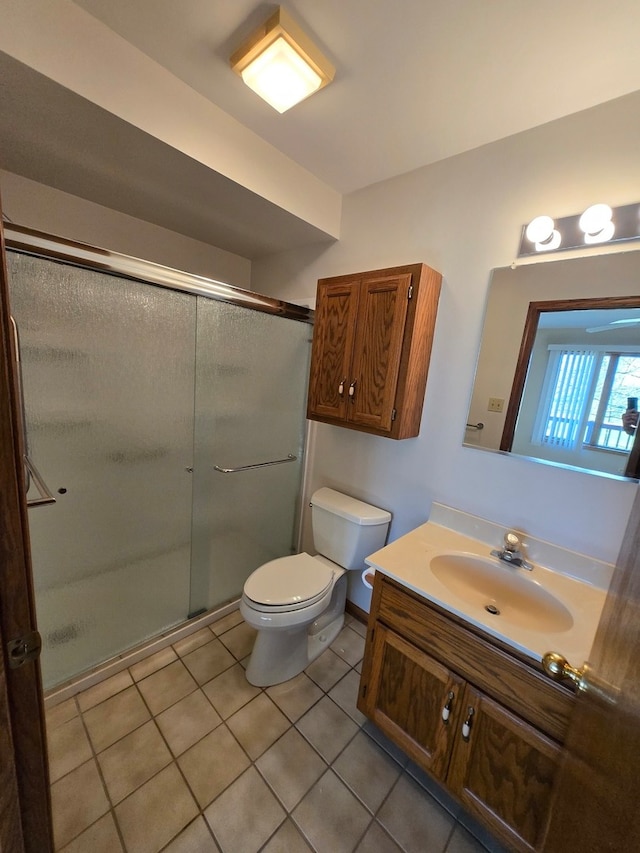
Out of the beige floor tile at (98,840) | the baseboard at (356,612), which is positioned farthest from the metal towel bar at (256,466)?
the beige floor tile at (98,840)

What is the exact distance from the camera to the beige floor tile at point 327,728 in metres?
1.28

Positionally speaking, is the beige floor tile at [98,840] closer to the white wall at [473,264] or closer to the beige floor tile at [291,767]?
the beige floor tile at [291,767]

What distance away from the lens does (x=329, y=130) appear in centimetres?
134

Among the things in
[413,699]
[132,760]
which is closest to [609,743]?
[413,699]

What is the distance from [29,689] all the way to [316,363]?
147 cm

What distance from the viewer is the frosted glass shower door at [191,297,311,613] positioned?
1.71m

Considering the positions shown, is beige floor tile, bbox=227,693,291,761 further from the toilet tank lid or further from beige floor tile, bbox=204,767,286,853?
the toilet tank lid

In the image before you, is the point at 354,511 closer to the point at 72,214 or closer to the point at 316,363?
the point at 316,363

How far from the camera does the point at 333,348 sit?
1.63 meters

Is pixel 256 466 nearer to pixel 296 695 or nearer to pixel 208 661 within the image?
pixel 208 661

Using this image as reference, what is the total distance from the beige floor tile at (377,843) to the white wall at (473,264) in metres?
0.92

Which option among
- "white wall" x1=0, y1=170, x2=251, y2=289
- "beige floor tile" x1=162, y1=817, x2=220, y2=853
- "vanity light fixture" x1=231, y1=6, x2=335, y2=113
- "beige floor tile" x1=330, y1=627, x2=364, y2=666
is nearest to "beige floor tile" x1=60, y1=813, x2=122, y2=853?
"beige floor tile" x1=162, y1=817, x2=220, y2=853

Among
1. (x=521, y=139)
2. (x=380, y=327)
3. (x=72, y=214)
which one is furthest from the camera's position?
(x=72, y=214)

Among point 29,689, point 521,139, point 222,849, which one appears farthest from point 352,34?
point 222,849
